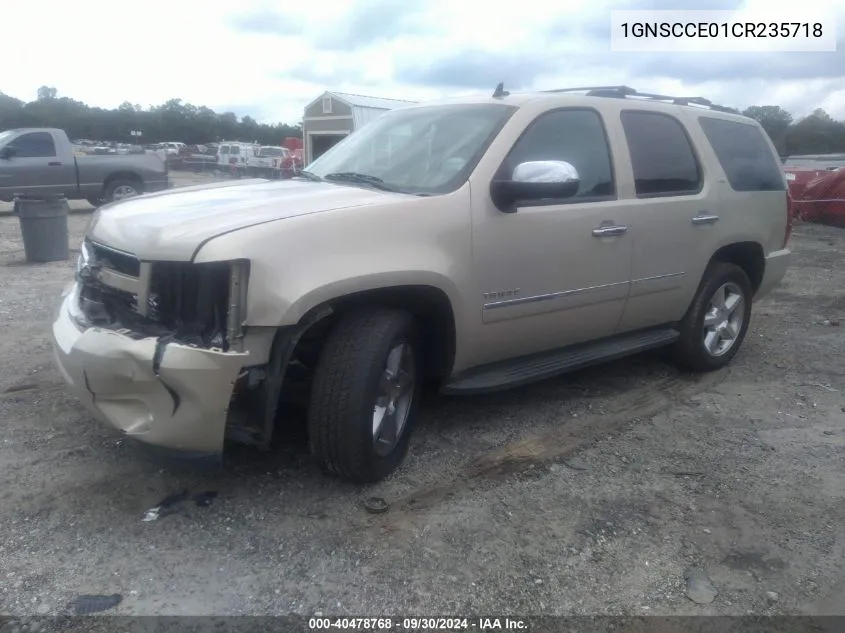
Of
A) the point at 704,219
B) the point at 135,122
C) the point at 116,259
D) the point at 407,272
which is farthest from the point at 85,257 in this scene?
the point at 135,122

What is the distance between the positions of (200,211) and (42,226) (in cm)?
709

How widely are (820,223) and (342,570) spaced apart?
14856mm

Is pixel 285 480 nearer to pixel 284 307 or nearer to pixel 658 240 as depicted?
pixel 284 307

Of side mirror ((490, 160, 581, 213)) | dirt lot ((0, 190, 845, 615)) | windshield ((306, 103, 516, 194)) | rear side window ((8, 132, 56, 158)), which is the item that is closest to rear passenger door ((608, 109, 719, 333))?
dirt lot ((0, 190, 845, 615))

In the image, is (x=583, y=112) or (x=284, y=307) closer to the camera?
(x=284, y=307)

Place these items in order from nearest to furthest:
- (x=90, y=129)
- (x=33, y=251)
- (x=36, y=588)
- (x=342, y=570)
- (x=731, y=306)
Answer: (x=36, y=588), (x=342, y=570), (x=731, y=306), (x=33, y=251), (x=90, y=129)

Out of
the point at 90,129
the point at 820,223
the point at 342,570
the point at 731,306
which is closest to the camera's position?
the point at 342,570

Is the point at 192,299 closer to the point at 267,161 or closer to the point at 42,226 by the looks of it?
the point at 42,226

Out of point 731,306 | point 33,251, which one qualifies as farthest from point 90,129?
point 731,306

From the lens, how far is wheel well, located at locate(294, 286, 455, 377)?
3.36 metres

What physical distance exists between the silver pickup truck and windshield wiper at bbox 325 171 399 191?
1139 centimetres

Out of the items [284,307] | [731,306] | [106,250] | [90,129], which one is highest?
[90,129]

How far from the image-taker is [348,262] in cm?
320

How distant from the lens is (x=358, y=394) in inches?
127
